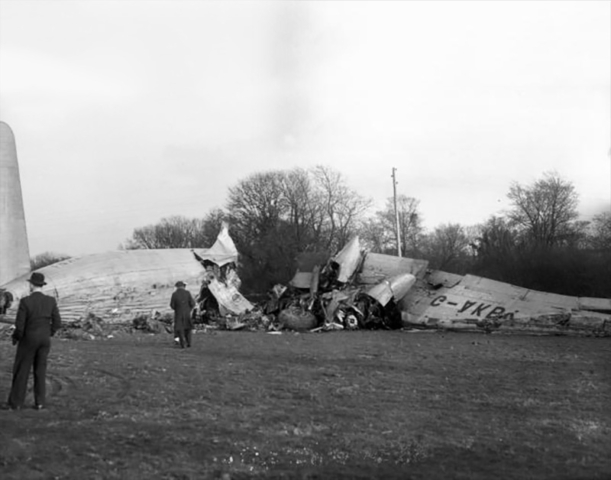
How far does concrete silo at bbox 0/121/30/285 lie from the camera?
77.8 ft

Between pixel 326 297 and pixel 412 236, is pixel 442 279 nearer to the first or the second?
pixel 326 297

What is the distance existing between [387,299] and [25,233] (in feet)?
45.2

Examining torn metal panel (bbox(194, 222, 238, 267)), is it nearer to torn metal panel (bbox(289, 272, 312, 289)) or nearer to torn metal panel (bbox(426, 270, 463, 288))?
torn metal panel (bbox(289, 272, 312, 289))

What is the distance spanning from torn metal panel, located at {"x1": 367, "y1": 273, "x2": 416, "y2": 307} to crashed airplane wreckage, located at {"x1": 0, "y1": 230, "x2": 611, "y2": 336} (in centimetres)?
4

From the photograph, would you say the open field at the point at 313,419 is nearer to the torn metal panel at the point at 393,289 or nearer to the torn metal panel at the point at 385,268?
the torn metal panel at the point at 393,289

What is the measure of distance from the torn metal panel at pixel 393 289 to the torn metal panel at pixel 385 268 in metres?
0.78

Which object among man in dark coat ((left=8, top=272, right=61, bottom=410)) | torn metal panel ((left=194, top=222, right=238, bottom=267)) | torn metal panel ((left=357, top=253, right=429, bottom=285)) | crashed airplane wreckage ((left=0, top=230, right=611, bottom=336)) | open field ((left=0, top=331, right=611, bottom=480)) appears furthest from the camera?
torn metal panel ((left=194, top=222, right=238, bottom=267))

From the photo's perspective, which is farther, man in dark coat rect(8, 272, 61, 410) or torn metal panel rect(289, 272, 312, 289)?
torn metal panel rect(289, 272, 312, 289)

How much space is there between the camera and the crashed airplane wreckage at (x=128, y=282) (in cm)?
2045

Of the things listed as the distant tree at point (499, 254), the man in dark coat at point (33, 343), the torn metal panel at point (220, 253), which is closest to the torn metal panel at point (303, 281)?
the torn metal panel at point (220, 253)

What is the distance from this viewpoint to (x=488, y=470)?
484cm

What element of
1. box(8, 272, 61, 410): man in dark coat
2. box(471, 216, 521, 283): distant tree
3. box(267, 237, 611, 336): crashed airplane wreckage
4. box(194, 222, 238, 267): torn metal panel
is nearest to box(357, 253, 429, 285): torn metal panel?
box(267, 237, 611, 336): crashed airplane wreckage

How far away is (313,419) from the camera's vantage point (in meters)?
6.70

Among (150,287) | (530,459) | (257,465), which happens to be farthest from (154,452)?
(150,287)
